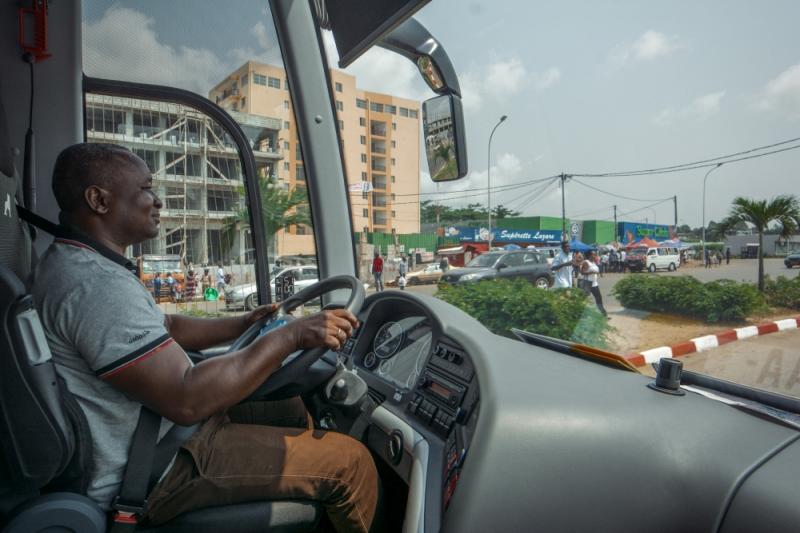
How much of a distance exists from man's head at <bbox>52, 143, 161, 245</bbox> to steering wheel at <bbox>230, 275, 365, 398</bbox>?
520 mm

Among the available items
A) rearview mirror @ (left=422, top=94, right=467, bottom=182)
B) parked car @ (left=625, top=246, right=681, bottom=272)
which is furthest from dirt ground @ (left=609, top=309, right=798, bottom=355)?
rearview mirror @ (left=422, top=94, right=467, bottom=182)

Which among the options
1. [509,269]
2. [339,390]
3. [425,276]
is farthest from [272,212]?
[339,390]

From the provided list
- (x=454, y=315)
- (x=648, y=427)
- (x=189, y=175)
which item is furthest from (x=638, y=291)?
(x=189, y=175)

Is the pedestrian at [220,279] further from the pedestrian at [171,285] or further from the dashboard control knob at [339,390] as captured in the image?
the dashboard control knob at [339,390]

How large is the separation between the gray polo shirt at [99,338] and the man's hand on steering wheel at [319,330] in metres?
0.30

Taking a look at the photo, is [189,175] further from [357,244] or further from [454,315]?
[454,315]

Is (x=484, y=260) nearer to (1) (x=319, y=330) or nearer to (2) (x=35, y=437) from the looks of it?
(1) (x=319, y=330)

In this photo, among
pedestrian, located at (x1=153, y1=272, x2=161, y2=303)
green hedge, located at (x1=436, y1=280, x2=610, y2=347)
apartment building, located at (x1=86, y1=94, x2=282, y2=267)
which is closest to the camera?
green hedge, located at (x1=436, y1=280, x2=610, y2=347)

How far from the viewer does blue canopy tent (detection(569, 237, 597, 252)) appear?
Result: 1.89 meters

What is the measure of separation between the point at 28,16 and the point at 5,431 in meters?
2.11

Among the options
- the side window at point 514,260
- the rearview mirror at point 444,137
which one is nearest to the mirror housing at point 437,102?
the rearview mirror at point 444,137

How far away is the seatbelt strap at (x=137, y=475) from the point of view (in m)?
1.09

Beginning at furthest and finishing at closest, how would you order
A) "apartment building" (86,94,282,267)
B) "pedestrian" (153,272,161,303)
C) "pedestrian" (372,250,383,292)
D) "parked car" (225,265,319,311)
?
"parked car" (225,265,319,311) → "apartment building" (86,94,282,267) → "pedestrian" (372,250,383,292) → "pedestrian" (153,272,161,303)

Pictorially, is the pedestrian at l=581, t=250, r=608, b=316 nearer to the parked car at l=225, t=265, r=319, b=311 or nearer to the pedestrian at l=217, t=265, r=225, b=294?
the parked car at l=225, t=265, r=319, b=311
